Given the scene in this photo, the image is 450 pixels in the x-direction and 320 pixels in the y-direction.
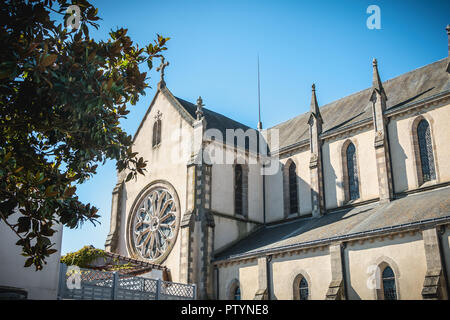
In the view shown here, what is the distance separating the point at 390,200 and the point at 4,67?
67.7 feet

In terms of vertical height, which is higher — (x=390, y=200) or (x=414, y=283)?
(x=390, y=200)

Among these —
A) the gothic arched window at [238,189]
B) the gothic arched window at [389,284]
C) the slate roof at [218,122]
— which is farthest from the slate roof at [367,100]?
the gothic arched window at [389,284]

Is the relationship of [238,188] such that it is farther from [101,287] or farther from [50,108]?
[50,108]

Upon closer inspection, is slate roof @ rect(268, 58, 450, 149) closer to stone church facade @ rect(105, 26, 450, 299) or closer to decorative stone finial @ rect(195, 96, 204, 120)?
stone church facade @ rect(105, 26, 450, 299)

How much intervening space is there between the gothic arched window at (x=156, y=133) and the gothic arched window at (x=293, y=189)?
8.95 m

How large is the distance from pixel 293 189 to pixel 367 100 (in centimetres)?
714

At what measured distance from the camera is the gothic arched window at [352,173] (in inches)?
1082

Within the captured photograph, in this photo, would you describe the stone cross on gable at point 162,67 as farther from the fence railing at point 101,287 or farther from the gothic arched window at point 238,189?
the fence railing at point 101,287

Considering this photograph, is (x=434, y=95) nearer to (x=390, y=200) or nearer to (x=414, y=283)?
(x=390, y=200)

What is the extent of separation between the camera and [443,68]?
87.6 ft
